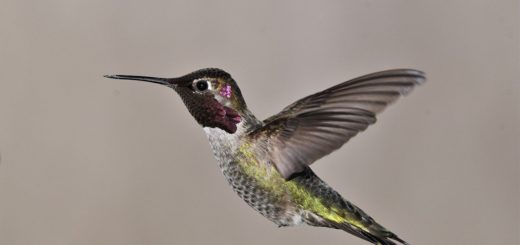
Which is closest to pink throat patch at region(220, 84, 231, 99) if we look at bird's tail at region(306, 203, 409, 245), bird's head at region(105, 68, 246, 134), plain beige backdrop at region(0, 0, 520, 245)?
bird's head at region(105, 68, 246, 134)

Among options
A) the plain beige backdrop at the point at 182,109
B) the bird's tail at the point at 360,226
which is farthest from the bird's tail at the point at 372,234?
the plain beige backdrop at the point at 182,109

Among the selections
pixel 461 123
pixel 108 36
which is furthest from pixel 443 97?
pixel 108 36

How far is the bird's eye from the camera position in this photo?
0.70 m

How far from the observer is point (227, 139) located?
760 mm

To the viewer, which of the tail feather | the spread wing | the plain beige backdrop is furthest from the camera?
the plain beige backdrop

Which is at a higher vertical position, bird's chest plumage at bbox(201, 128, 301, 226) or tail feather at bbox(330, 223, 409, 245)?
bird's chest plumage at bbox(201, 128, 301, 226)

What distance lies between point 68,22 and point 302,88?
59 cm

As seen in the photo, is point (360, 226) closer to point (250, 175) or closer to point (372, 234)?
point (372, 234)

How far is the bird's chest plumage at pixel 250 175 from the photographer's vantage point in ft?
2.49

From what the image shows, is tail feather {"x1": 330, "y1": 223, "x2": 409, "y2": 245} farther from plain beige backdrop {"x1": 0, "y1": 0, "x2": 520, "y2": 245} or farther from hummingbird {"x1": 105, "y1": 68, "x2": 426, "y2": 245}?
plain beige backdrop {"x1": 0, "y1": 0, "x2": 520, "y2": 245}

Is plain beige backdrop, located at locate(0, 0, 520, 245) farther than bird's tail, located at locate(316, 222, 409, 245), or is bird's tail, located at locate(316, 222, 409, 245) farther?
plain beige backdrop, located at locate(0, 0, 520, 245)

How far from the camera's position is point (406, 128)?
166 cm

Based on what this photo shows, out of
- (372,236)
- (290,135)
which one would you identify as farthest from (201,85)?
(372,236)

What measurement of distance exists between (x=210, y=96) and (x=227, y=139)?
0.22 ft
